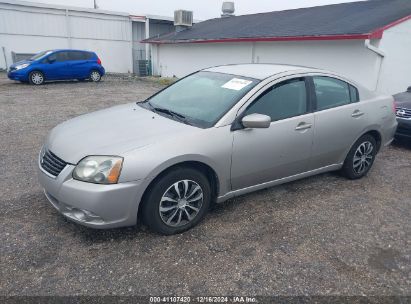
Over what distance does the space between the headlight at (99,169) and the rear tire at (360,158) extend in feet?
10.1

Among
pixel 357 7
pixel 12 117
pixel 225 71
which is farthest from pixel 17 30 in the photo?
pixel 225 71

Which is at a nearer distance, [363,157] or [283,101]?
[283,101]

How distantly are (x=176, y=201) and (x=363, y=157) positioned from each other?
2862 mm

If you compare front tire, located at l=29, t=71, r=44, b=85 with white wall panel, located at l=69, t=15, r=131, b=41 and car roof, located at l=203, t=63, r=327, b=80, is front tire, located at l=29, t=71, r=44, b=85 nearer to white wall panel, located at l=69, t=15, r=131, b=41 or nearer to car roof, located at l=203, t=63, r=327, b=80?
white wall panel, located at l=69, t=15, r=131, b=41

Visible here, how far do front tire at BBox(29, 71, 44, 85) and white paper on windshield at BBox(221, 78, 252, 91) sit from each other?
12.9m

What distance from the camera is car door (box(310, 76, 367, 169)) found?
3.83m

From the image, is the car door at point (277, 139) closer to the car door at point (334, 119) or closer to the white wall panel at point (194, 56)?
the car door at point (334, 119)

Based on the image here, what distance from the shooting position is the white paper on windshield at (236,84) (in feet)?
11.4

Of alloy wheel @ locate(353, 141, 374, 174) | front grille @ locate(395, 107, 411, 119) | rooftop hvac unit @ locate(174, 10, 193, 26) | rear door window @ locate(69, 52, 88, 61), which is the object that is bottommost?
alloy wheel @ locate(353, 141, 374, 174)

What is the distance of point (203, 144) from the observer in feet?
9.80

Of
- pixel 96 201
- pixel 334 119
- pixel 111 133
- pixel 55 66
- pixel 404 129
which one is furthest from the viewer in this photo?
pixel 55 66

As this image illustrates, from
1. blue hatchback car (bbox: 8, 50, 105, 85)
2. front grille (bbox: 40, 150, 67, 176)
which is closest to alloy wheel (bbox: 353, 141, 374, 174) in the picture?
front grille (bbox: 40, 150, 67, 176)

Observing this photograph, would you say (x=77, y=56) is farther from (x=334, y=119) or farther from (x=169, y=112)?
(x=334, y=119)

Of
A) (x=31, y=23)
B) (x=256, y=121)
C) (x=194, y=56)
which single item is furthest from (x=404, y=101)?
(x=31, y=23)
